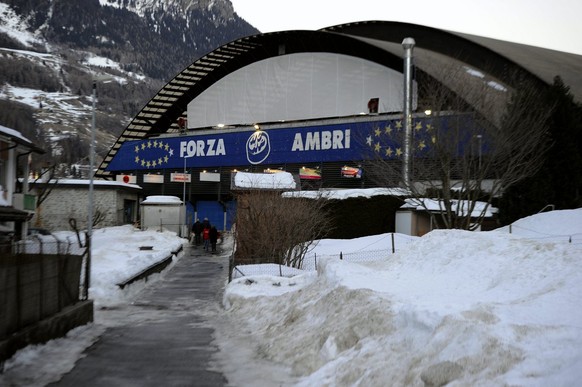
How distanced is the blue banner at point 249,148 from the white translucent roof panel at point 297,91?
3.99m

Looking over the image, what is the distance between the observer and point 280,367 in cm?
945

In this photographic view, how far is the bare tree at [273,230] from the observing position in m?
24.1

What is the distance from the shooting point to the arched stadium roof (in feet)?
166

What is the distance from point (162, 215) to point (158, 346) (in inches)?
1674

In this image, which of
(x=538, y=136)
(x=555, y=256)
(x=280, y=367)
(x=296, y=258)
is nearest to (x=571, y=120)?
(x=538, y=136)

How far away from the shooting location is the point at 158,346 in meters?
11.6

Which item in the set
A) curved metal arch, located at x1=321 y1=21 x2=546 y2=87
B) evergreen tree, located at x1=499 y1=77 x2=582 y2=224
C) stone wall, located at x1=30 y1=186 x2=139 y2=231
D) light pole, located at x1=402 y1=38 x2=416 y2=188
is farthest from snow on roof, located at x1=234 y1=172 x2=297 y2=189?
stone wall, located at x1=30 y1=186 x2=139 y2=231

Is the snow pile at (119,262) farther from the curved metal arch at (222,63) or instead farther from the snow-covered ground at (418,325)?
the curved metal arch at (222,63)

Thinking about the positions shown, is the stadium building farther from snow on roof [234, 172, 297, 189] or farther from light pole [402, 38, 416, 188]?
snow on roof [234, 172, 297, 189]

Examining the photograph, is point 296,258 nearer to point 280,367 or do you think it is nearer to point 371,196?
point 371,196

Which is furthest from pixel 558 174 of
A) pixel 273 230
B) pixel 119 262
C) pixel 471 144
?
pixel 119 262

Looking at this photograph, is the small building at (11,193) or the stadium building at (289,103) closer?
the small building at (11,193)

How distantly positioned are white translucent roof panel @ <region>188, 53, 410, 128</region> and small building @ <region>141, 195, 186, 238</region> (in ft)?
60.3

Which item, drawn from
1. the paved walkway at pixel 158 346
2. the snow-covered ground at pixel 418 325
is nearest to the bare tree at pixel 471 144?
the paved walkway at pixel 158 346
